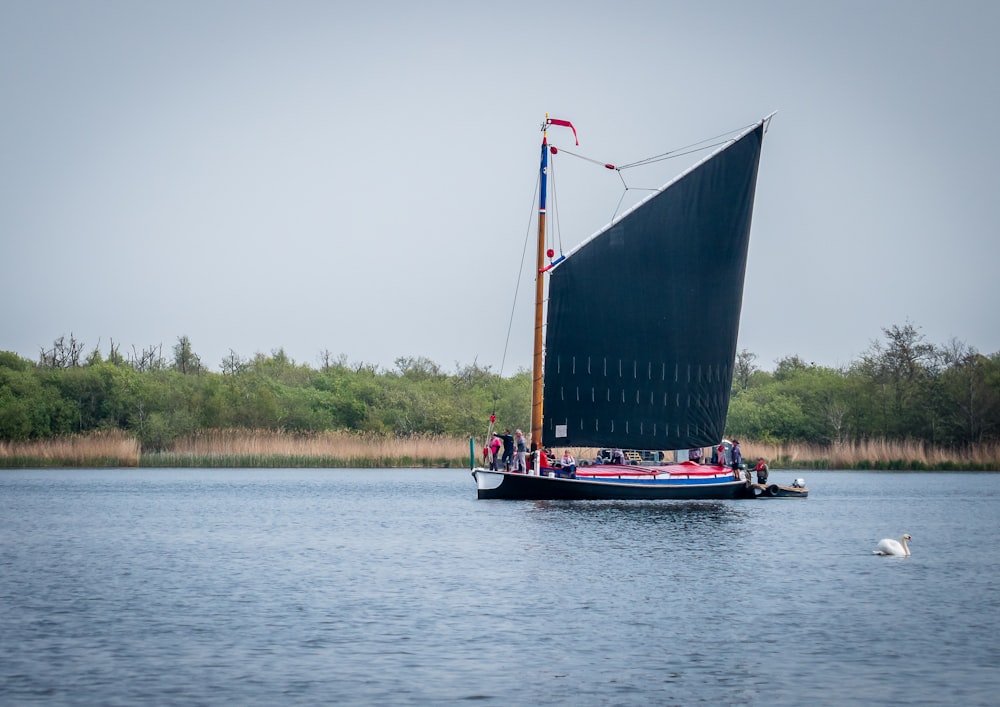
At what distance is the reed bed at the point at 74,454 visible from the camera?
63.6 meters

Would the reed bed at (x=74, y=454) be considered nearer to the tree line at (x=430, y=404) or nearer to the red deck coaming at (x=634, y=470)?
the tree line at (x=430, y=404)

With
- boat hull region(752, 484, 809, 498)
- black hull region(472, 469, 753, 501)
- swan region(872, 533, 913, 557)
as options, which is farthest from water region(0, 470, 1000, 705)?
boat hull region(752, 484, 809, 498)

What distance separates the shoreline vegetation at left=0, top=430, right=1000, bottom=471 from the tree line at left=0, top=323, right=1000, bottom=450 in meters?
4.72

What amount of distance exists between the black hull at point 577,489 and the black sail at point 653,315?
1303mm

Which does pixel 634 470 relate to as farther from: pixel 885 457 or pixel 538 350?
pixel 885 457

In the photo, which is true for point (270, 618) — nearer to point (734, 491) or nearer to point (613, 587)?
point (613, 587)

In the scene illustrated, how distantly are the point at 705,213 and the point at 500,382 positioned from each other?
5839 cm

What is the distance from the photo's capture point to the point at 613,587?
920 inches

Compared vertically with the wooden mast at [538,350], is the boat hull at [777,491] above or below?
below

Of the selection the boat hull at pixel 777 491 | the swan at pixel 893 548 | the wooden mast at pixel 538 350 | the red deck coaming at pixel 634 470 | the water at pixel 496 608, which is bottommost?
the water at pixel 496 608

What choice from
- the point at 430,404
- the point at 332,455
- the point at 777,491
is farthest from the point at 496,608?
the point at 430,404

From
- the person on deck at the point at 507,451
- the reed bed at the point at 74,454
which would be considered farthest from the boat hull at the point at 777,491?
the reed bed at the point at 74,454

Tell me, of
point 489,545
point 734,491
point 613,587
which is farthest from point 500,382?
point 613,587

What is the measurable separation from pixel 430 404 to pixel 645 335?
4463 centimetres
